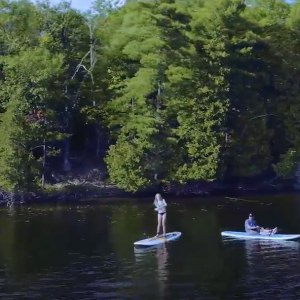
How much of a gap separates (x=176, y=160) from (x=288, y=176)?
11305mm

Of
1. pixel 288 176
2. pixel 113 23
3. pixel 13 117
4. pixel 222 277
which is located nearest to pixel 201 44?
pixel 113 23

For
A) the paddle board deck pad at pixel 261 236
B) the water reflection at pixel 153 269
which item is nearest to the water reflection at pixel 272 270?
the paddle board deck pad at pixel 261 236

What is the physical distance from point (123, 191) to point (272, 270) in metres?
27.4

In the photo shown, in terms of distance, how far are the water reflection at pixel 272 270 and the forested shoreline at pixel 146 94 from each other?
21124mm

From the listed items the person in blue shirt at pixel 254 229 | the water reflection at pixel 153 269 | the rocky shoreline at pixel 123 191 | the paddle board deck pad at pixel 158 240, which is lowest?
the water reflection at pixel 153 269

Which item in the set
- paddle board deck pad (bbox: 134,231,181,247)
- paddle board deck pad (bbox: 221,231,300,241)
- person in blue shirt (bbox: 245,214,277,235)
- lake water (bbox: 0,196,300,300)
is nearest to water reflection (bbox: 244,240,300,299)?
lake water (bbox: 0,196,300,300)

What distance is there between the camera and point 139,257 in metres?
28.9

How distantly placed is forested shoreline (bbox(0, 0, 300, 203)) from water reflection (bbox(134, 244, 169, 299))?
2036 cm

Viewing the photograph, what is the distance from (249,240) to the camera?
106 feet

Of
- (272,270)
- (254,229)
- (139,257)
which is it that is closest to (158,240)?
(139,257)

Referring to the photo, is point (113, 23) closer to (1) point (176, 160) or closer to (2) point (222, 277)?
(1) point (176, 160)

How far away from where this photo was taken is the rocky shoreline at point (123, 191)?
4894cm

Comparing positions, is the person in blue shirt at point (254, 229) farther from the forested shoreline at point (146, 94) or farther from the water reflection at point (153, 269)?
the forested shoreline at point (146, 94)

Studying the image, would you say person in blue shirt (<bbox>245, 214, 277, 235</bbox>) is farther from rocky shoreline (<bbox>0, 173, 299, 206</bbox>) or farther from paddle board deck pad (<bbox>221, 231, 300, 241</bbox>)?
rocky shoreline (<bbox>0, 173, 299, 206</bbox>)
